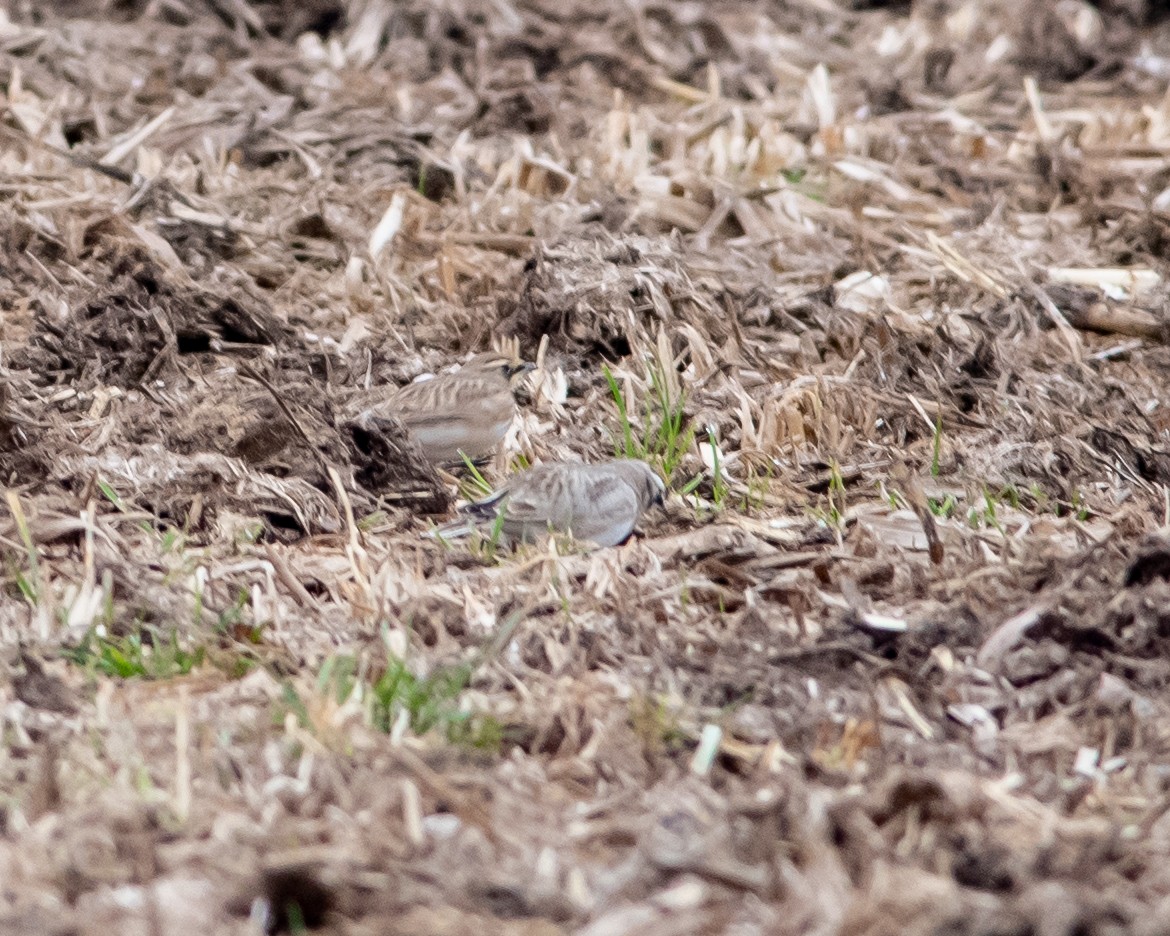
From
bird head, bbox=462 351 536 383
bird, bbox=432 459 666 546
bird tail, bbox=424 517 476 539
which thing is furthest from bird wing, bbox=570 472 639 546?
bird head, bbox=462 351 536 383

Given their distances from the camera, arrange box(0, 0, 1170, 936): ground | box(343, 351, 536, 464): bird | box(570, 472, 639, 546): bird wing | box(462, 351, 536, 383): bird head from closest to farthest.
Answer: box(0, 0, 1170, 936): ground → box(570, 472, 639, 546): bird wing → box(343, 351, 536, 464): bird → box(462, 351, 536, 383): bird head

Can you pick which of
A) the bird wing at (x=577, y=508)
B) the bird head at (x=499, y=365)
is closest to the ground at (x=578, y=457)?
the bird wing at (x=577, y=508)

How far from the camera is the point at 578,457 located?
22.3 feet

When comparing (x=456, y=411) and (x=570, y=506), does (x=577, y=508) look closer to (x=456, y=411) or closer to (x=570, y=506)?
(x=570, y=506)

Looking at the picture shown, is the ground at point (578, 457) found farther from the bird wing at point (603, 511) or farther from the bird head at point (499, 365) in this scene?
the bird head at point (499, 365)

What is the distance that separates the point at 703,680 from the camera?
176 inches

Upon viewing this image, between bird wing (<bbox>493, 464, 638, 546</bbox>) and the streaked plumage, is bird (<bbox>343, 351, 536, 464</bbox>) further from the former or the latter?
bird wing (<bbox>493, 464, 638, 546</bbox>)

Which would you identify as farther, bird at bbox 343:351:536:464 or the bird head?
the bird head

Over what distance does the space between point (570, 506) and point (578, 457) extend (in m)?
1.09

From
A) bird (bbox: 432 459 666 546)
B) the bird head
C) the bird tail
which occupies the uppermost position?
bird (bbox: 432 459 666 546)

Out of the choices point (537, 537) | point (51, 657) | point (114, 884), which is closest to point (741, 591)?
point (537, 537)

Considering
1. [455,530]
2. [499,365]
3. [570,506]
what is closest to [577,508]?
[570,506]

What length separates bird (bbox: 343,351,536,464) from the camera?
6590mm

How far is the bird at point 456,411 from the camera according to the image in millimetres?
6590
